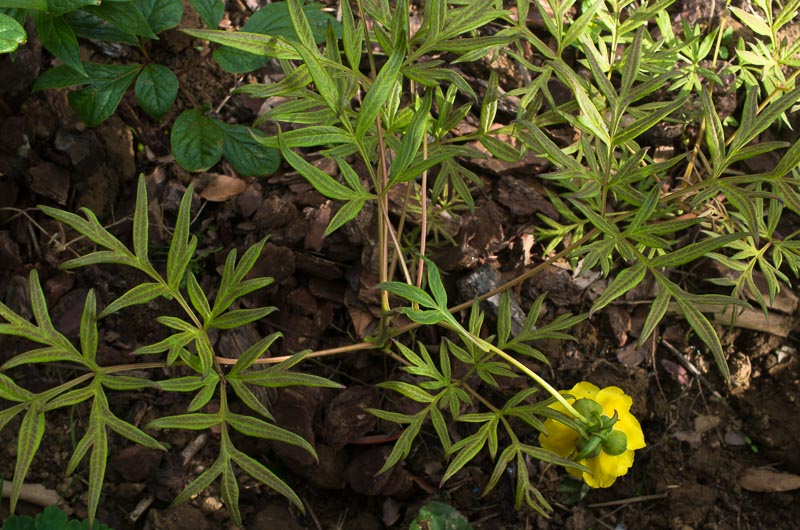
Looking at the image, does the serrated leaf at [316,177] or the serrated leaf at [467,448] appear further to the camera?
the serrated leaf at [467,448]

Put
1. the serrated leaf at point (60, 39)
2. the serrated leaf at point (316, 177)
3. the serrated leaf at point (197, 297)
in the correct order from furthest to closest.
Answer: the serrated leaf at point (60, 39) < the serrated leaf at point (197, 297) < the serrated leaf at point (316, 177)

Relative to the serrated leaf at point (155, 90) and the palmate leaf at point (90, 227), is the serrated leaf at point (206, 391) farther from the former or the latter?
the serrated leaf at point (155, 90)

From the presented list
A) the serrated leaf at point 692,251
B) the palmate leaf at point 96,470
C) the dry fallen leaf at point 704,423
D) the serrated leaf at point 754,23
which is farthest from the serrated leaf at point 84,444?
the serrated leaf at point 754,23

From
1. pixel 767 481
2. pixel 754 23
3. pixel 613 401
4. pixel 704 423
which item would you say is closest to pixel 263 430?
pixel 613 401

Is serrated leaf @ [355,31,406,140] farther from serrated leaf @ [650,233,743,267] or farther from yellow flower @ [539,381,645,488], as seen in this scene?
yellow flower @ [539,381,645,488]

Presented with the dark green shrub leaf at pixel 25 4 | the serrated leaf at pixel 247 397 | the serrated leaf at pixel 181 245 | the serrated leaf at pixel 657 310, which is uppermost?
the dark green shrub leaf at pixel 25 4

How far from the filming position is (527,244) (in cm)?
186

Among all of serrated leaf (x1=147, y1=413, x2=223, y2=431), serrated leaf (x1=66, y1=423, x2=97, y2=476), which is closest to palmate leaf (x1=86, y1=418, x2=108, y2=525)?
serrated leaf (x1=66, y1=423, x2=97, y2=476)

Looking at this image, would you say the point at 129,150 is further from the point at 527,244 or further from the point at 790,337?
the point at 790,337

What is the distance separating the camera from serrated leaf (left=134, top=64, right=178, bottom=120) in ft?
5.30

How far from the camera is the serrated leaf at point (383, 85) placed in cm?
108

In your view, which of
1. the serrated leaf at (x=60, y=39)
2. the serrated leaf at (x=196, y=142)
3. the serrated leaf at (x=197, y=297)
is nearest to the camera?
the serrated leaf at (x=197, y=297)

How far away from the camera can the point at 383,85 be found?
1.10 meters

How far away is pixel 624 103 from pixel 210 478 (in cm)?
105
